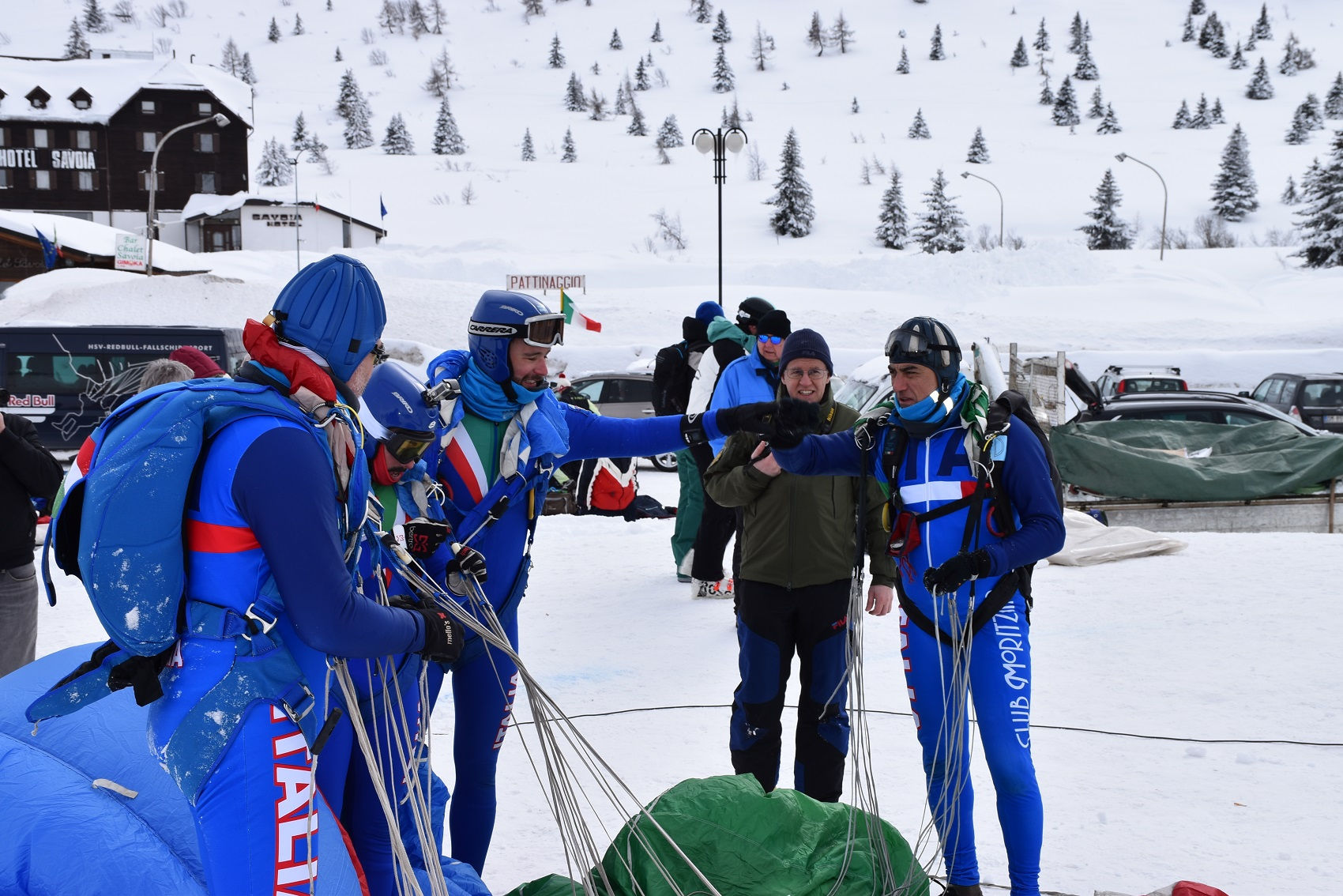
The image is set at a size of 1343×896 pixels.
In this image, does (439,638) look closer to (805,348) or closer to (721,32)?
(805,348)

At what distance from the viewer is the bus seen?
50.1 feet

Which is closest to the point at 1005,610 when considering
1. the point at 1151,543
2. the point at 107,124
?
the point at 1151,543

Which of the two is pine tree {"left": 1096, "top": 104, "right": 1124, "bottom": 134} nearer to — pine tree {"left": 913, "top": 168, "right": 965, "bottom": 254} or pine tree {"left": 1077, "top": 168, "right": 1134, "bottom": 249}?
pine tree {"left": 1077, "top": 168, "right": 1134, "bottom": 249}

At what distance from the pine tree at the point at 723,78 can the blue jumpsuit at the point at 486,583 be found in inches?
2820

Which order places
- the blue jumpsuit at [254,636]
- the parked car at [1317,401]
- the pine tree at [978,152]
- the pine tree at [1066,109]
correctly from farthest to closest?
the pine tree at [1066,109], the pine tree at [978,152], the parked car at [1317,401], the blue jumpsuit at [254,636]

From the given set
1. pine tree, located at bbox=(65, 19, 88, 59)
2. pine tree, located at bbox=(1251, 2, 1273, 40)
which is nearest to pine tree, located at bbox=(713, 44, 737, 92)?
pine tree, located at bbox=(1251, 2, 1273, 40)

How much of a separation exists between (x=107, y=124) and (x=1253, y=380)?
49.5m

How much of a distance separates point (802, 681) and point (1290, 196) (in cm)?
5190

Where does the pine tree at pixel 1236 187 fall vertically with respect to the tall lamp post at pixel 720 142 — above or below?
above

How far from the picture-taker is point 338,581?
203cm

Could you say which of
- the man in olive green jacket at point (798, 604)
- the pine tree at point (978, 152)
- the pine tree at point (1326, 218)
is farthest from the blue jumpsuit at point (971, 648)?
the pine tree at point (978, 152)

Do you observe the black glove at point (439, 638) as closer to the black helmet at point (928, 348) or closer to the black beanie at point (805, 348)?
the black helmet at point (928, 348)

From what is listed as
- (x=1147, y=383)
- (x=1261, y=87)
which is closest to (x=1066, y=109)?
(x=1261, y=87)

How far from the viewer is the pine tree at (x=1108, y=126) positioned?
58406 millimetres
